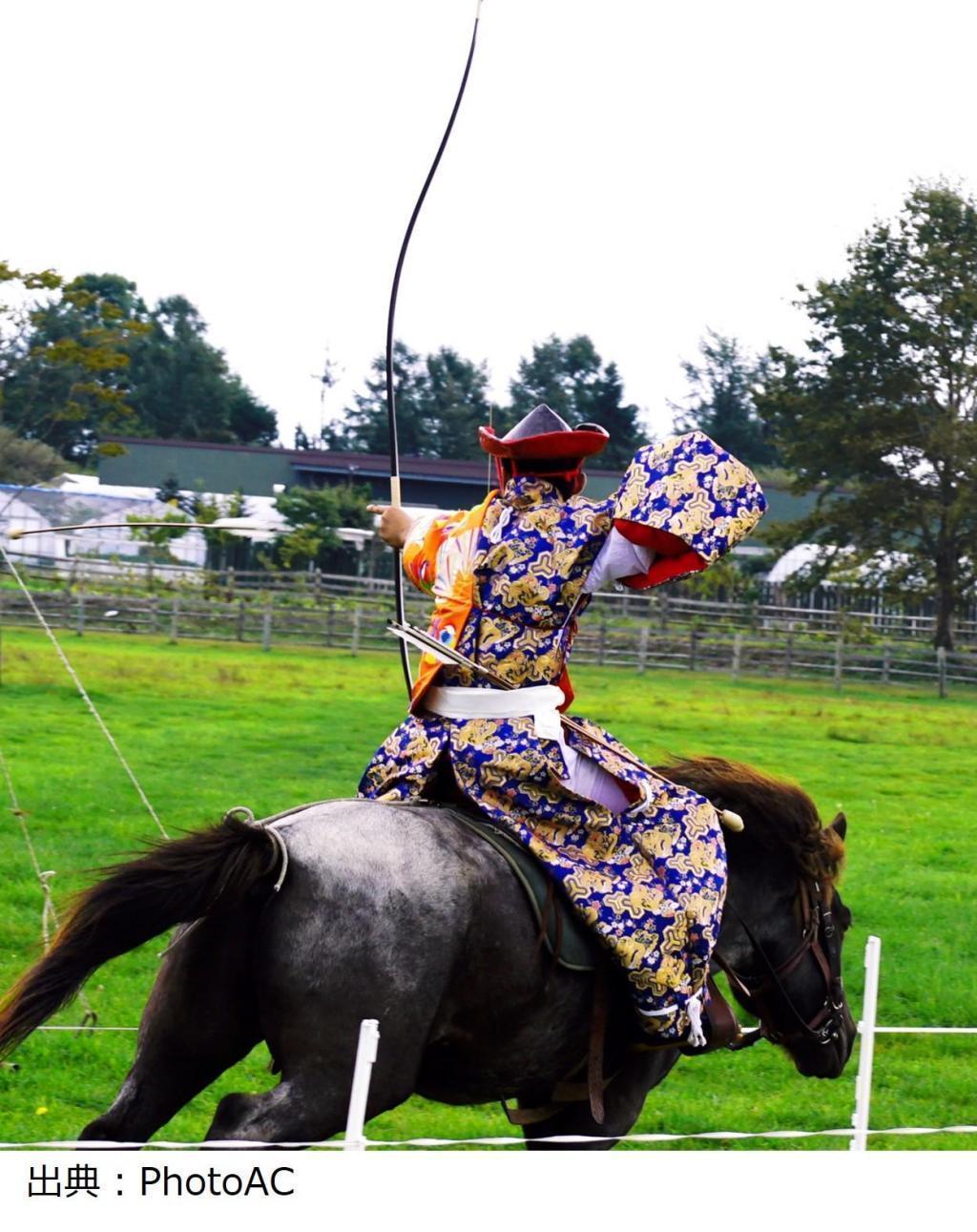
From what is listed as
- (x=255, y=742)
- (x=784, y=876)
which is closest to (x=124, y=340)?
(x=255, y=742)

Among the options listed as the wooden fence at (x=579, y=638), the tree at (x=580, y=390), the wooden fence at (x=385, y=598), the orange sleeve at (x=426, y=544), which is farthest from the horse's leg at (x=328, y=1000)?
the tree at (x=580, y=390)

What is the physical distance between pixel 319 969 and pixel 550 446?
136 centimetres

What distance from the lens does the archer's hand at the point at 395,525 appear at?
402 cm

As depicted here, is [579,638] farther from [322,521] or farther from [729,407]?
[729,407]

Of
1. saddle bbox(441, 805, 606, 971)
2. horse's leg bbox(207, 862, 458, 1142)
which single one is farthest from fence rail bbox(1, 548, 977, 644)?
horse's leg bbox(207, 862, 458, 1142)

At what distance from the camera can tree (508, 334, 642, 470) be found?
43531mm

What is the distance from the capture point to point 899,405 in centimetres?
2836

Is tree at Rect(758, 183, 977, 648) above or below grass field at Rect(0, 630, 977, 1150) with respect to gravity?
above

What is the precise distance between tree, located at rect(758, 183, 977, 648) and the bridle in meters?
23.9

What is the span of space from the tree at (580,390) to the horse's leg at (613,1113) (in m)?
37.4

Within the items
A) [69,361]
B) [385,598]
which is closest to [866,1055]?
[69,361]

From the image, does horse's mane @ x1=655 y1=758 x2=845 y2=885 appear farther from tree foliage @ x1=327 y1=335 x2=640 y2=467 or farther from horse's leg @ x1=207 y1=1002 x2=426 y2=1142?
tree foliage @ x1=327 y1=335 x2=640 y2=467

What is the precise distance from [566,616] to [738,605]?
26.4 meters

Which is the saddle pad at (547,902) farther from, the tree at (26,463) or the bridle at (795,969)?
the tree at (26,463)
